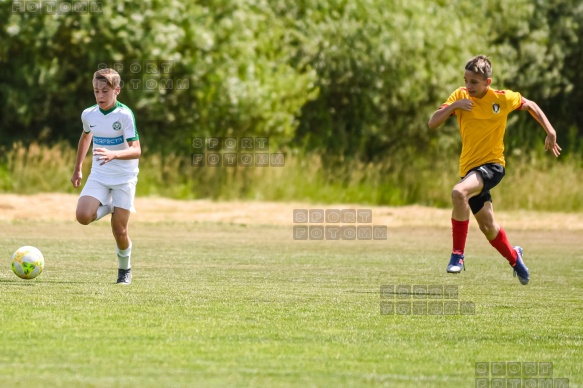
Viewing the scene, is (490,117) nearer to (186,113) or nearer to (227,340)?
(227,340)

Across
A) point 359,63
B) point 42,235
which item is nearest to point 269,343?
point 42,235

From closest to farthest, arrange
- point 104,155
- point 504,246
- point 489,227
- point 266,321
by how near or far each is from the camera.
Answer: point 266,321 → point 104,155 → point 489,227 → point 504,246

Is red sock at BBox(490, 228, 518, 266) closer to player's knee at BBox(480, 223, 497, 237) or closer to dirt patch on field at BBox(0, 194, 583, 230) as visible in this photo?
player's knee at BBox(480, 223, 497, 237)

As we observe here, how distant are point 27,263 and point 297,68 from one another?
22.6 metres

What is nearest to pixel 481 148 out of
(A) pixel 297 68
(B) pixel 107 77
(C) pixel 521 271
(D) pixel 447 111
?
(D) pixel 447 111

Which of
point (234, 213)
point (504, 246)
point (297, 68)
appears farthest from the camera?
point (297, 68)

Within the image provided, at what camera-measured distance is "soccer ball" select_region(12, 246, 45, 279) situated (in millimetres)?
11953

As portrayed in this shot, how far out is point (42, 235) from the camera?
64.3 ft

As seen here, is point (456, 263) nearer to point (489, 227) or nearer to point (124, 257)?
point (489, 227)

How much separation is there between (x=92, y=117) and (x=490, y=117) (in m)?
4.24

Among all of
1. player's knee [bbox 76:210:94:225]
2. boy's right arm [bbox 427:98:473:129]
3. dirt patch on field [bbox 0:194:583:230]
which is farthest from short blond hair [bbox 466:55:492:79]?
dirt patch on field [bbox 0:194:583:230]

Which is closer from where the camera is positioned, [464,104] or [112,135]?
[112,135]

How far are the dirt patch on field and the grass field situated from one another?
6.83 m

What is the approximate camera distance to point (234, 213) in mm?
27062
